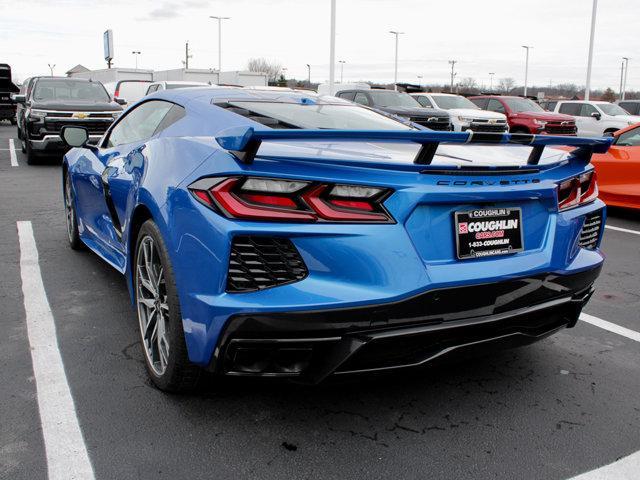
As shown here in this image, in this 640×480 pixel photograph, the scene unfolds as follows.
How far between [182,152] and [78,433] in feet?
4.11

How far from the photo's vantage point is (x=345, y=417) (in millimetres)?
2770

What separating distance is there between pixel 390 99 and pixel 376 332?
637 inches

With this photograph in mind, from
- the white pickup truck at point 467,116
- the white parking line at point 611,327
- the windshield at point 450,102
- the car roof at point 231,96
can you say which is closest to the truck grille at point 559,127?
the white pickup truck at point 467,116

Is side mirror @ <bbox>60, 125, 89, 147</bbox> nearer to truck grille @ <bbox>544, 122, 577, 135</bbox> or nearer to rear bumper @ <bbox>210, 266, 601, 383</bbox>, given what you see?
rear bumper @ <bbox>210, 266, 601, 383</bbox>

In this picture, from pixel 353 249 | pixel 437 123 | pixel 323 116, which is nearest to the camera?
pixel 353 249

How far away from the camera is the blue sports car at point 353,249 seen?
2262mm

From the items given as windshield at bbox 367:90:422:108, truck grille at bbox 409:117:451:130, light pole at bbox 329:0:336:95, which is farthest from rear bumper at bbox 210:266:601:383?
light pole at bbox 329:0:336:95

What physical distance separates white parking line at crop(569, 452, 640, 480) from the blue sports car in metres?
0.58

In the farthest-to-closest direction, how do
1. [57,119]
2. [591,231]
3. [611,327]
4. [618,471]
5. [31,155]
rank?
[31,155] < [57,119] < [611,327] < [591,231] < [618,471]

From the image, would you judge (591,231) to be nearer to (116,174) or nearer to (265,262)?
(265,262)

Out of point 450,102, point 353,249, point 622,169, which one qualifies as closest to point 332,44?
point 450,102

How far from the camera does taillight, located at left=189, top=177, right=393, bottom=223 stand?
2.27 meters

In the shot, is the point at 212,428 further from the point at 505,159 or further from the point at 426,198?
the point at 505,159

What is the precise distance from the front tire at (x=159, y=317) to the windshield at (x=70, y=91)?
38.0 ft
